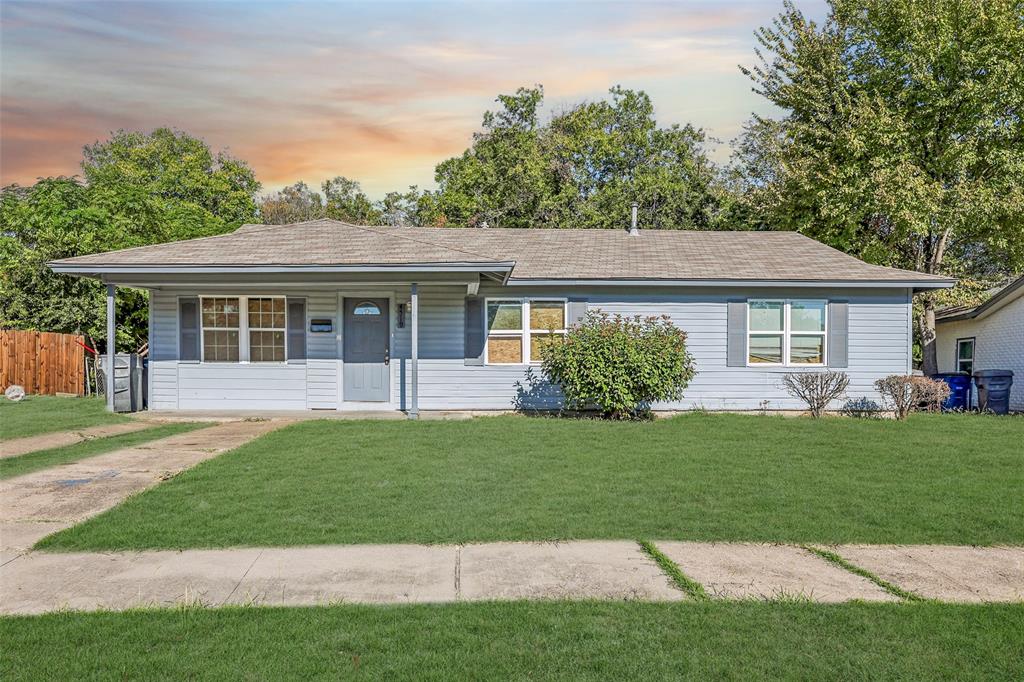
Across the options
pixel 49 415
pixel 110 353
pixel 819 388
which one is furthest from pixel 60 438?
pixel 819 388

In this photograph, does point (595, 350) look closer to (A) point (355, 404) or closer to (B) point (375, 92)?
(A) point (355, 404)

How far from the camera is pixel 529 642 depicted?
12.2ft

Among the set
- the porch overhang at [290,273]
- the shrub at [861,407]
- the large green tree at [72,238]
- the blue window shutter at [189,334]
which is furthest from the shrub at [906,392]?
the large green tree at [72,238]

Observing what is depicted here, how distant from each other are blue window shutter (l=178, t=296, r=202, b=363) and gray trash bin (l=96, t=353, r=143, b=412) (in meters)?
0.81

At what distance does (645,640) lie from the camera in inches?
148

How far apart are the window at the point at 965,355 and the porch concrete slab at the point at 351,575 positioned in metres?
17.5

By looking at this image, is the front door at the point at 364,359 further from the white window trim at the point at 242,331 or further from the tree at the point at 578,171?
the tree at the point at 578,171

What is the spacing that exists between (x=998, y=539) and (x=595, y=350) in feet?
23.3


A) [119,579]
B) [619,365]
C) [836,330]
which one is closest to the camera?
[119,579]

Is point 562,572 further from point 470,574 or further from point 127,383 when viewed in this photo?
point 127,383

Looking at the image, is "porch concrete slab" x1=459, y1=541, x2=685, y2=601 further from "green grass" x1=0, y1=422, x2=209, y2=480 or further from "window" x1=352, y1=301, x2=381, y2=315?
"window" x1=352, y1=301, x2=381, y2=315

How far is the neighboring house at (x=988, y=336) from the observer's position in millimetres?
15828

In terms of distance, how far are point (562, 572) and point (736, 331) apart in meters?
9.88

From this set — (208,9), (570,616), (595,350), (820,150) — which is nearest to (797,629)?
(570,616)
